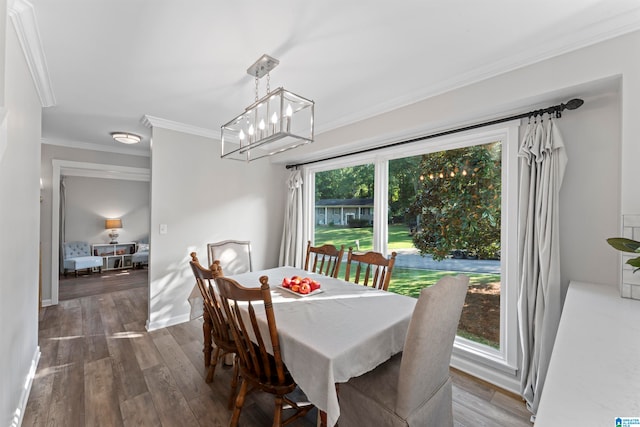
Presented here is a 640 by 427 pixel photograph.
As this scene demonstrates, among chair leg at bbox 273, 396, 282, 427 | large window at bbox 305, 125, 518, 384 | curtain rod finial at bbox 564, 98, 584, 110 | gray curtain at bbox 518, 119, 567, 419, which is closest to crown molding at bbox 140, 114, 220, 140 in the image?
large window at bbox 305, 125, 518, 384

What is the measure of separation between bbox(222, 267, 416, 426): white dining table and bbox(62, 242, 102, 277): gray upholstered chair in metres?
6.10

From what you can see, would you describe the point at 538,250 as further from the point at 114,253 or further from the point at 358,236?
the point at 114,253

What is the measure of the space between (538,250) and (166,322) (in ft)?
12.6

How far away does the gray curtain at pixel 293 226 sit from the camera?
4.14m

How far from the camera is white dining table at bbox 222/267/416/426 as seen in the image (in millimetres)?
1239

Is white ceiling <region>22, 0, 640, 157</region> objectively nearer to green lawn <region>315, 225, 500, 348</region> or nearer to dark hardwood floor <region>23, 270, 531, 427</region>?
green lawn <region>315, 225, 500, 348</region>

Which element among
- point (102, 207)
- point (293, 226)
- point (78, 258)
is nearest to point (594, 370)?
point (293, 226)

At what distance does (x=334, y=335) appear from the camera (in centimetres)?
141

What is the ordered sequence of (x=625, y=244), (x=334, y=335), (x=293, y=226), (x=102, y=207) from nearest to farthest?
(x=625, y=244), (x=334, y=335), (x=293, y=226), (x=102, y=207)

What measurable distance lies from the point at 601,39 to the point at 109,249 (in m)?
9.14

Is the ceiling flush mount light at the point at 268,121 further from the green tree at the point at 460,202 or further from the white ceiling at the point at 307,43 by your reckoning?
the green tree at the point at 460,202

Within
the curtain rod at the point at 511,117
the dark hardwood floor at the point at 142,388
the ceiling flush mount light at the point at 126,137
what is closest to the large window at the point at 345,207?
the curtain rod at the point at 511,117

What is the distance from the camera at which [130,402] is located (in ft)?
6.39

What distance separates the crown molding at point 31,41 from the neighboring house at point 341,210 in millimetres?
3049
